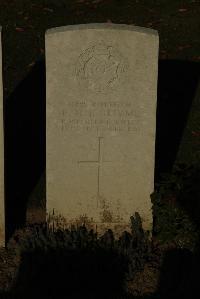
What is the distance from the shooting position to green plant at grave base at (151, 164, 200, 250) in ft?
20.1

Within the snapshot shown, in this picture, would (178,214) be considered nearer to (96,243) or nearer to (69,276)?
(96,243)

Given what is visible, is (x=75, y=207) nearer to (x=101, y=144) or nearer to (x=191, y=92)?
(x=101, y=144)

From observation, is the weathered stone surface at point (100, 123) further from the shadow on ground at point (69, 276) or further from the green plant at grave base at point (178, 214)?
the shadow on ground at point (69, 276)

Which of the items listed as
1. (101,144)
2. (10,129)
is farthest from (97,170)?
(10,129)

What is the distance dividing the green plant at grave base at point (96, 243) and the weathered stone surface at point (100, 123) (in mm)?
176

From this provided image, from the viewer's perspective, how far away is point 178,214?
6.20m

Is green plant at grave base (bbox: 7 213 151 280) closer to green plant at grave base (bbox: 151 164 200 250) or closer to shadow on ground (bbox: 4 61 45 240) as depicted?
green plant at grave base (bbox: 151 164 200 250)

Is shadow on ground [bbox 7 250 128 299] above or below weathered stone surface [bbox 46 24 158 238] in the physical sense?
below

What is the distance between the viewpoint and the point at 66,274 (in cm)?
554

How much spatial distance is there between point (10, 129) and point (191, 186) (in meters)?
3.27

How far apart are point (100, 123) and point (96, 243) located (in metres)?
1.06

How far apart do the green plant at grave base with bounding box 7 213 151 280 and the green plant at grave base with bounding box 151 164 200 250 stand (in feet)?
0.63

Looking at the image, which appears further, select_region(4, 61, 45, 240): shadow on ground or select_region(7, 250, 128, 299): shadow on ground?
select_region(4, 61, 45, 240): shadow on ground

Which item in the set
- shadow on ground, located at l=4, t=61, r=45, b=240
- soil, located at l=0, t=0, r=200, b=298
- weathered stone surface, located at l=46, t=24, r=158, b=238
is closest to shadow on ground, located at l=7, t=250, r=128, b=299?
weathered stone surface, located at l=46, t=24, r=158, b=238
